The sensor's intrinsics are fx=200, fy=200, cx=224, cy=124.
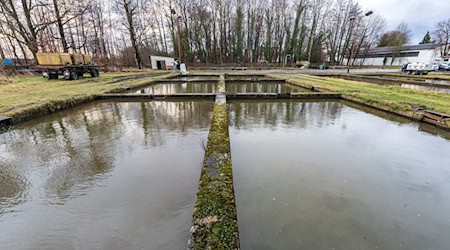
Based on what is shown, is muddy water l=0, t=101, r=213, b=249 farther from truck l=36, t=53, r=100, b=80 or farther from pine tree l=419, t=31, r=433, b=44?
pine tree l=419, t=31, r=433, b=44

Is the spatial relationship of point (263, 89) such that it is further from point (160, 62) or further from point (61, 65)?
point (160, 62)

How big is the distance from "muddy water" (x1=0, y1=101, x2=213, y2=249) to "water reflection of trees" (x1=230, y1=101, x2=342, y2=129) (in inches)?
52.9

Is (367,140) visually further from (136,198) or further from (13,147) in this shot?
(13,147)

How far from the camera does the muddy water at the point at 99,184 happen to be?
181 cm

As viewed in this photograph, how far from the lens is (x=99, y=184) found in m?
2.57

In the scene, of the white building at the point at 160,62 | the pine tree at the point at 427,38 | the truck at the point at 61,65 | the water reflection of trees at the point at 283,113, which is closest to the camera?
the water reflection of trees at the point at 283,113

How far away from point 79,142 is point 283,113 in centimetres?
525

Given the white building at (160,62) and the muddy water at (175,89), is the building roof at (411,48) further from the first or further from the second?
the muddy water at (175,89)

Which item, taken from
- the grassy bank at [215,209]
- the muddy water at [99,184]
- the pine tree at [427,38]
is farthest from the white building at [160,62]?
the pine tree at [427,38]

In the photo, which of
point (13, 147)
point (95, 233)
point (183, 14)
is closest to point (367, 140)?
point (95, 233)

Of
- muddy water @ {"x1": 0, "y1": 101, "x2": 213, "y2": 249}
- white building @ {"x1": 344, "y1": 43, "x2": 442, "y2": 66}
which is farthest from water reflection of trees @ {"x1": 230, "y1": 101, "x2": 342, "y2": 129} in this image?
white building @ {"x1": 344, "y1": 43, "x2": 442, "y2": 66}

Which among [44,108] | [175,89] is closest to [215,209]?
[44,108]

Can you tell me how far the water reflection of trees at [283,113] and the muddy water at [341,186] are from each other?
34cm

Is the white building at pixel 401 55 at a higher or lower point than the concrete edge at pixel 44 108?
higher
